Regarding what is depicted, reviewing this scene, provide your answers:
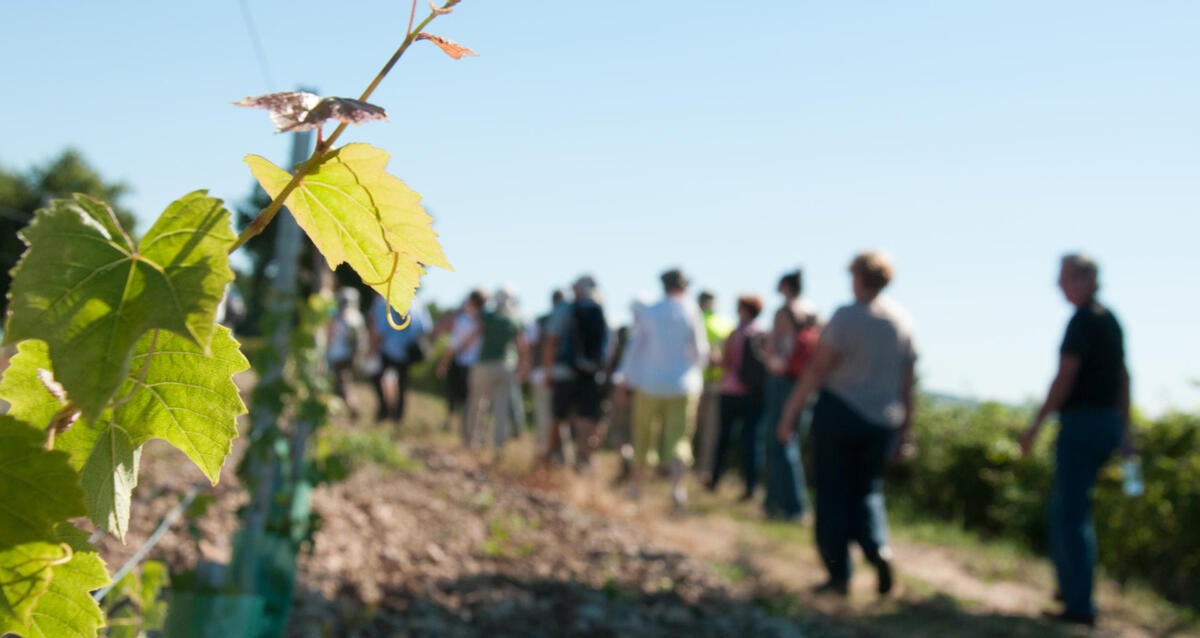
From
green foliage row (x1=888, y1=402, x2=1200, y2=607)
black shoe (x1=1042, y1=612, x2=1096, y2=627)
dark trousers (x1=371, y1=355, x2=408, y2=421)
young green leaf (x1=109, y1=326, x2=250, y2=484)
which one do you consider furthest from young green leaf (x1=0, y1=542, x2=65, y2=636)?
dark trousers (x1=371, y1=355, x2=408, y2=421)

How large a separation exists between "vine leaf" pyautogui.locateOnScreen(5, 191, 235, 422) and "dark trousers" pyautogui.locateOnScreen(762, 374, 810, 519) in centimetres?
791

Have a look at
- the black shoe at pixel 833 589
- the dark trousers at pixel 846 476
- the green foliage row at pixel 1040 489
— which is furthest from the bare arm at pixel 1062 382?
the green foliage row at pixel 1040 489

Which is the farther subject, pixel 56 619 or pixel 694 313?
pixel 694 313

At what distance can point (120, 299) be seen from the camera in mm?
654

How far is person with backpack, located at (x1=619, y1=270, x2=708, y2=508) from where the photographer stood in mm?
8305

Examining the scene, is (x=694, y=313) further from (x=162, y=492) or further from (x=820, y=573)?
(x=162, y=492)

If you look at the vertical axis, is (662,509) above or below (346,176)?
below

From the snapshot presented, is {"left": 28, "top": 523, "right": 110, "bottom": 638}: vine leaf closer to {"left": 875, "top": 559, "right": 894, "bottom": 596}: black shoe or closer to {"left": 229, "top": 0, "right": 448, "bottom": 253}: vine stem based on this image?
{"left": 229, "top": 0, "right": 448, "bottom": 253}: vine stem

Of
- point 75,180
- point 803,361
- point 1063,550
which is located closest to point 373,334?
point 803,361

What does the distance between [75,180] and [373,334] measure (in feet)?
83.5

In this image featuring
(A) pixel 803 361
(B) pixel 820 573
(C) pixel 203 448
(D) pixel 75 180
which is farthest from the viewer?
(D) pixel 75 180

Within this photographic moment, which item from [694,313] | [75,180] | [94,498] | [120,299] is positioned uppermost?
[75,180]

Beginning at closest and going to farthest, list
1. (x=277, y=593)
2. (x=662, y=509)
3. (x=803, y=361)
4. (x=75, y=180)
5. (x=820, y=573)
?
(x=277, y=593) → (x=820, y=573) → (x=803, y=361) → (x=662, y=509) → (x=75, y=180)

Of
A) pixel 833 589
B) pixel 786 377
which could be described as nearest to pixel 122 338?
pixel 833 589
